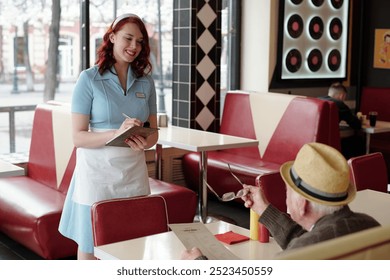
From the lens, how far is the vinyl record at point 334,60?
8.16 m

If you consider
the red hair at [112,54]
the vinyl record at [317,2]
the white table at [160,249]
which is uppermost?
the vinyl record at [317,2]

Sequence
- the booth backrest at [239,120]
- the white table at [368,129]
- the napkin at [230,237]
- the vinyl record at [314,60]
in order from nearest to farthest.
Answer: the napkin at [230,237]
the booth backrest at [239,120]
the white table at [368,129]
the vinyl record at [314,60]

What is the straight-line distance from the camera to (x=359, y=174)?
398cm

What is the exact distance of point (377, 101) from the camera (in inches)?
316

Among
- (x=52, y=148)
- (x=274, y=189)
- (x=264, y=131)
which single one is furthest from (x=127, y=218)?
(x=264, y=131)

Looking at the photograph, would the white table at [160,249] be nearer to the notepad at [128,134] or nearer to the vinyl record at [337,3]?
the notepad at [128,134]

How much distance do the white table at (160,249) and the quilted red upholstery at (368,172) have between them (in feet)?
4.14

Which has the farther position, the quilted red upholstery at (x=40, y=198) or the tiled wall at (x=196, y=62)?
the tiled wall at (x=196, y=62)

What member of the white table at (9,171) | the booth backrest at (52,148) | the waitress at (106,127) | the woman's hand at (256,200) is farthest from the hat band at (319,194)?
the booth backrest at (52,148)

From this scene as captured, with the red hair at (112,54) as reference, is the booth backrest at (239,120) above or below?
below
